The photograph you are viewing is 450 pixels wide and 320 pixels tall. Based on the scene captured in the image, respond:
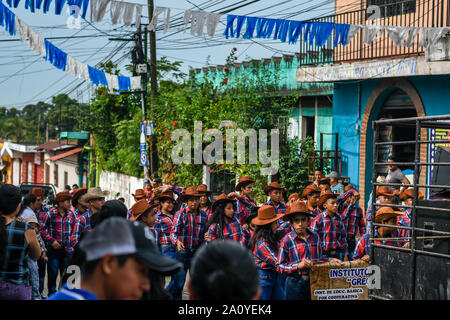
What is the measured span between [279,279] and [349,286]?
2.57 feet

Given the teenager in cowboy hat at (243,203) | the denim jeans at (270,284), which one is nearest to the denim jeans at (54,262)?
the teenager in cowboy hat at (243,203)

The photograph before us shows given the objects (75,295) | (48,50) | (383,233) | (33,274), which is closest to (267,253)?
(383,233)

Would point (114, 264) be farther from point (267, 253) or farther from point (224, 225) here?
point (224, 225)

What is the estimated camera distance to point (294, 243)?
674 centimetres

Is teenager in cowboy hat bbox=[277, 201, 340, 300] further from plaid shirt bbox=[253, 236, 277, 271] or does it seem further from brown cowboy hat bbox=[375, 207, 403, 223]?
brown cowboy hat bbox=[375, 207, 403, 223]

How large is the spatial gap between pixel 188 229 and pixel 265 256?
92.6 inches

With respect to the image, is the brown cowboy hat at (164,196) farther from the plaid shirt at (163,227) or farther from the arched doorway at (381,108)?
the arched doorway at (381,108)

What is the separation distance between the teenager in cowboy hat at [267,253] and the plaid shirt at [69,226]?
124 inches

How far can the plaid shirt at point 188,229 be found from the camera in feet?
29.4

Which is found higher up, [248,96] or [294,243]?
[248,96]

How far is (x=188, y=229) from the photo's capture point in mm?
9047

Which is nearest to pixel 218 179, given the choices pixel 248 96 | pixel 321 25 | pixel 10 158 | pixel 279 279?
pixel 248 96
